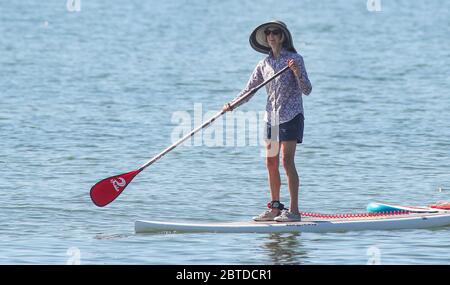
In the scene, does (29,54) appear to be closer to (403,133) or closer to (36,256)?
(403,133)

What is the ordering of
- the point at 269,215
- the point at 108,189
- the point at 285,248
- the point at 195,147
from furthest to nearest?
the point at 195,147 < the point at 108,189 < the point at 269,215 < the point at 285,248

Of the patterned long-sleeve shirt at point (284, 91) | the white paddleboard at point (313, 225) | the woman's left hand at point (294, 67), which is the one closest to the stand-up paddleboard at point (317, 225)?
the white paddleboard at point (313, 225)

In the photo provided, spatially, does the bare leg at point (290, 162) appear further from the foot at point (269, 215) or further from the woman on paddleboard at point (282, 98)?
the foot at point (269, 215)

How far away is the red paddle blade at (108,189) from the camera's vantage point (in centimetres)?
1377

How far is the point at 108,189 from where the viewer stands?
13.9 meters

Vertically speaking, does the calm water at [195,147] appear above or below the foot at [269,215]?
above

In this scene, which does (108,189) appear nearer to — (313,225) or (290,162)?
(290,162)

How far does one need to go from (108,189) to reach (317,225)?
2224 mm

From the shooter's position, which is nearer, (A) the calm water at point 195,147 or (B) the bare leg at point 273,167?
(A) the calm water at point 195,147

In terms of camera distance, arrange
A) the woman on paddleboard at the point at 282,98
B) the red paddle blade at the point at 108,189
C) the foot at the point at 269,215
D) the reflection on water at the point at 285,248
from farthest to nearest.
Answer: the red paddle blade at the point at 108,189 < the foot at the point at 269,215 < the woman on paddleboard at the point at 282,98 < the reflection on water at the point at 285,248

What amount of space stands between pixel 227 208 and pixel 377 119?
8.45 m

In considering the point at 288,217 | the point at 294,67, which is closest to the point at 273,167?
the point at 288,217

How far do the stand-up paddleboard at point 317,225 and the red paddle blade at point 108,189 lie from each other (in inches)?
33.4

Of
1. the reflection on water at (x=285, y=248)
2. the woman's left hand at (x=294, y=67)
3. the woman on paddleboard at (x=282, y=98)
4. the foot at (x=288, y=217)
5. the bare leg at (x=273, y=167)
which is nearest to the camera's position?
the reflection on water at (x=285, y=248)
